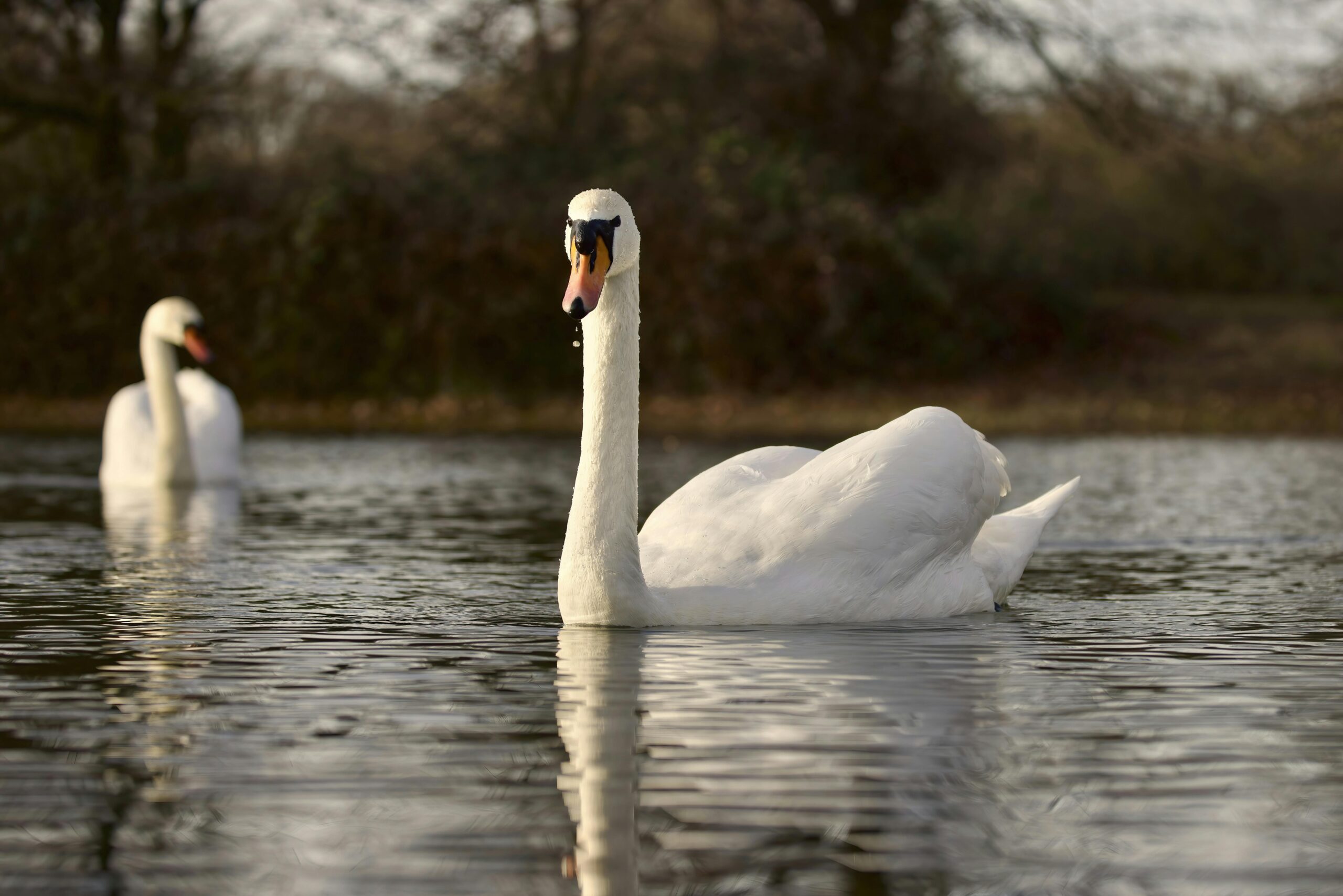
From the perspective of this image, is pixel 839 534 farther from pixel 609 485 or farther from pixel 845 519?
pixel 609 485

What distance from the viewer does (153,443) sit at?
50.6 feet

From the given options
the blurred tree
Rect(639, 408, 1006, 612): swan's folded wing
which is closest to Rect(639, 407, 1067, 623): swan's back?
Rect(639, 408, 1006, 612): swan's folded wing

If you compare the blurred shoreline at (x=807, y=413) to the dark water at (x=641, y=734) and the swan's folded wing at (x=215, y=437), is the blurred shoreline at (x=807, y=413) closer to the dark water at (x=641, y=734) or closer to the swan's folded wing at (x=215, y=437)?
the swan's folded wing at (x=215, y=437)

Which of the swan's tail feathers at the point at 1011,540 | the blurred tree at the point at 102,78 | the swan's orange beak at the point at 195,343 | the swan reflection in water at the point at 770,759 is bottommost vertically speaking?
the swan reflection in water at the point at 770,759

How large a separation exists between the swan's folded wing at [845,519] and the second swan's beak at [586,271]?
38.7 inches

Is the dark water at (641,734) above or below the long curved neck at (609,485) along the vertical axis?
below

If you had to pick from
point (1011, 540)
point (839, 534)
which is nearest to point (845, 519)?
point (839, 534)

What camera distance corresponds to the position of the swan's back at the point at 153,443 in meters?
15.3

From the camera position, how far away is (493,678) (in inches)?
248

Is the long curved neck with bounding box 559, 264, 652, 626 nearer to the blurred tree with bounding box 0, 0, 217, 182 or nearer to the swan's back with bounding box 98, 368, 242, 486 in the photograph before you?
the swan's back with bounding box 98, 368, 242, 486

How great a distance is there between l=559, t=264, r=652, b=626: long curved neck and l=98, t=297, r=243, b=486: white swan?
829cm

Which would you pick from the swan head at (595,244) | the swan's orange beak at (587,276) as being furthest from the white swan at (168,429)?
the swan's orange beak at (587,276)

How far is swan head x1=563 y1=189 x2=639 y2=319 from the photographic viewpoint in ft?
22.7

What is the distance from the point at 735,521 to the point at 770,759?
251 cm
